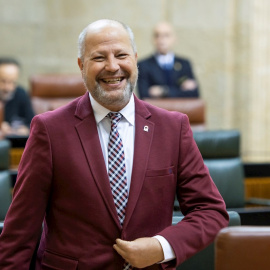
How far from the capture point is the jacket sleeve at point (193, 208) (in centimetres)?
156

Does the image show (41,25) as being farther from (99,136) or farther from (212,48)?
(99,136)

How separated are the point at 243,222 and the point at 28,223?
3.15 ft

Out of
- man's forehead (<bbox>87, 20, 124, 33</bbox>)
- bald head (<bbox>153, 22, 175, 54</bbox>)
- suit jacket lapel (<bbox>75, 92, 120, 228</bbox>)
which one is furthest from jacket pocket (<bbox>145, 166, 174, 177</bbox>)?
bald head (<bbox>153, 22, 175, 54</bbox>)

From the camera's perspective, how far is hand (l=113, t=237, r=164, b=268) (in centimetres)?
150

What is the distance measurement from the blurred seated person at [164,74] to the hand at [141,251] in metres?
3.36

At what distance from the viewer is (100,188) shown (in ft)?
5.12

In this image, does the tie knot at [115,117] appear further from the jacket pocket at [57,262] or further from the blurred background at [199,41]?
the blurred background at [199,41]

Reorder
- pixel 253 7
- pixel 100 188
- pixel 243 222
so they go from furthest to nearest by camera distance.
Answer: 1. pixel 253 7
2. pixel 243 222
3. pixel 100 188

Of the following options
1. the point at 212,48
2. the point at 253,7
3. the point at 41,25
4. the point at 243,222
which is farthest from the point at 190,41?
the point at 243,222

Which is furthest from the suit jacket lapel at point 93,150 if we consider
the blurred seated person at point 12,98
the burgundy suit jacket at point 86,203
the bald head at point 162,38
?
the bald head at point 162,38

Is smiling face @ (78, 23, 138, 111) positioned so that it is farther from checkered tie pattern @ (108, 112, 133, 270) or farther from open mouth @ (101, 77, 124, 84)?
checkered tie pattern @ (108, 112, 133, 270)

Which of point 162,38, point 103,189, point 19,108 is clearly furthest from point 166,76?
point 103,189

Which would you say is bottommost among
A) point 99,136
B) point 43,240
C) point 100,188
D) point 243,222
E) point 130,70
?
point 243,222

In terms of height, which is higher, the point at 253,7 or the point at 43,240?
the point at 253,7
